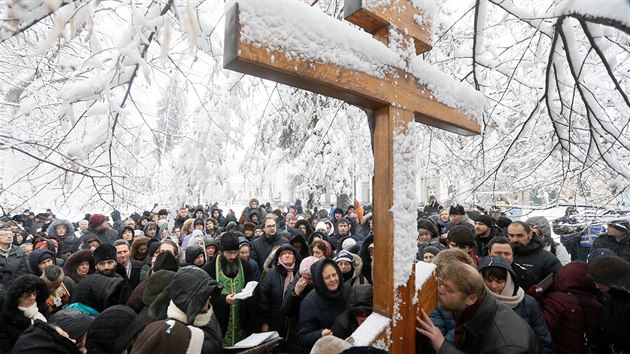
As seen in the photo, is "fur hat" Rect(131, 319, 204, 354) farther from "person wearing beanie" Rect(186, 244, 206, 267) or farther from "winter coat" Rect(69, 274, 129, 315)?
"person wearing beanie" Rect(186, 244, 206, 267)

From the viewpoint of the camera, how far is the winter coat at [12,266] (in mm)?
4055

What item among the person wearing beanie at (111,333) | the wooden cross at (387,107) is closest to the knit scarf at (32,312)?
the person wearing beanie at (111,333)

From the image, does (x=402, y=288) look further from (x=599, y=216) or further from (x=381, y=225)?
(x=599, y=216)

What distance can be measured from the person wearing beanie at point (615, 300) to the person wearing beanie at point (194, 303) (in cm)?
262

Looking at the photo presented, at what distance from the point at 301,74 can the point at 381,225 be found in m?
0.73

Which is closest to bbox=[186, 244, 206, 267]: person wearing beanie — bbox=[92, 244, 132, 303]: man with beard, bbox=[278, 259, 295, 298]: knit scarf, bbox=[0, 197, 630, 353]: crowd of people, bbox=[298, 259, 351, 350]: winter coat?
bbox=[0, 197, 630, 353]: crowd of people

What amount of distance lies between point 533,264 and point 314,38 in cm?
304

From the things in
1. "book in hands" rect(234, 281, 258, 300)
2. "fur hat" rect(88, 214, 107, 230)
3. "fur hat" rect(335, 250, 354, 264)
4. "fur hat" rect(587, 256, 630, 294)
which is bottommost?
"book in hands" rect(234, 281, 258, 300)

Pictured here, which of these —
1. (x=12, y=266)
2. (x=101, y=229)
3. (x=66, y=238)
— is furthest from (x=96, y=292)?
(x=66, y=238)

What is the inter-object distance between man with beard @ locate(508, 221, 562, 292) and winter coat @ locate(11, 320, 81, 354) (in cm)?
344

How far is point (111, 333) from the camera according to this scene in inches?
84.4

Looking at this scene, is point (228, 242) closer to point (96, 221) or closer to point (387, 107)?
point (387, 107)

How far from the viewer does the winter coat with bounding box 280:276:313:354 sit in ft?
10.6

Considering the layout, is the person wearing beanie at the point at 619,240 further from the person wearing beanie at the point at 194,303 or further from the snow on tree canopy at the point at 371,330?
the person wearing beanie at the point at 194,303
